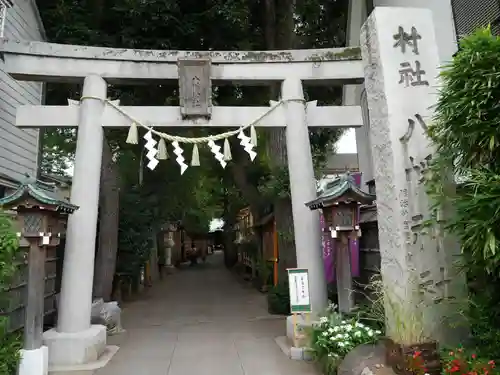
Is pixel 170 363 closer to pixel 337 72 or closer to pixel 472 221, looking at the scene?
pixel 472 221

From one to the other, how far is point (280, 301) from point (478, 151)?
8.72 m

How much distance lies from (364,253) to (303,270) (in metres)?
3.23

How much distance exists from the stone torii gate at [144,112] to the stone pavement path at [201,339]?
1072 mm

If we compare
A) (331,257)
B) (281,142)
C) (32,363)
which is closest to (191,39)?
(281,142)

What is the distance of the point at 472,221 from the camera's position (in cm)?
395

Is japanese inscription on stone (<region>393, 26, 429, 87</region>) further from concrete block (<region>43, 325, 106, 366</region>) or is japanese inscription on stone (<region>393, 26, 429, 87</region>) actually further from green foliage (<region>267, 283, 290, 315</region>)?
green foliage (<region>267, 283, 290, 315</region>)

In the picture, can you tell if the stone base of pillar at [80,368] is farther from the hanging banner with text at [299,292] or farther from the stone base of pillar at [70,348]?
the hanging banner with text at [299,292]

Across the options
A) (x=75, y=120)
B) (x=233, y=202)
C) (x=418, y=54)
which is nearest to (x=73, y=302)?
(x=75, y=120)

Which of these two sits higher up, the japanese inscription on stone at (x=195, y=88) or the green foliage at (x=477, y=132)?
the japanese inscription on stone at (x=195, y=88)

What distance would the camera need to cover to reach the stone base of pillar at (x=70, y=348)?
6.84 metres

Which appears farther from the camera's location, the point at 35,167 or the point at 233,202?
the point at 233,202

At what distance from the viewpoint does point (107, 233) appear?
11.9 m

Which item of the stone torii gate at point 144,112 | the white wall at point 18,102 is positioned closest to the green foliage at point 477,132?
the stone torii gate at point 144,112

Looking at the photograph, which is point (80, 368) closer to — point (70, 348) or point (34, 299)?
point (70, 348)
